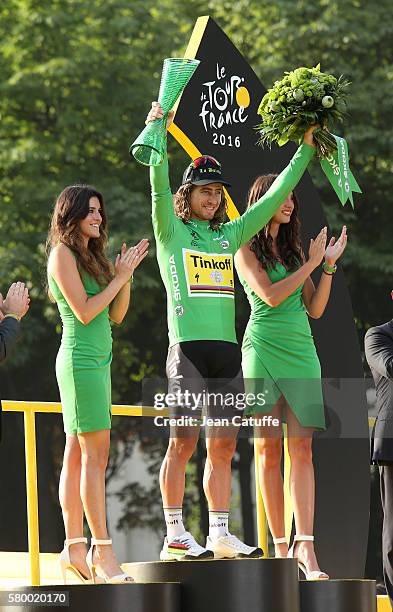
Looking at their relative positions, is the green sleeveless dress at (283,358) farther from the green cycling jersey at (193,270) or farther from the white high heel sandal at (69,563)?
the white high heel sandal at (69,563)

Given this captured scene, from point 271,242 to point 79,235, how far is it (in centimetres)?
99

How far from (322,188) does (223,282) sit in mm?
10090

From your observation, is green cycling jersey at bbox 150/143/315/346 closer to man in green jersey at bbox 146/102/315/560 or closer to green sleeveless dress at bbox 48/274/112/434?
man in green jersey at bbox 146/102/315/560

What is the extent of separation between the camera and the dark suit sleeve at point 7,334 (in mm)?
5129

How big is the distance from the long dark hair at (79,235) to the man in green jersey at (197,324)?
0.26m

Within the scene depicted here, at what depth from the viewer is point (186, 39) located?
1627cm

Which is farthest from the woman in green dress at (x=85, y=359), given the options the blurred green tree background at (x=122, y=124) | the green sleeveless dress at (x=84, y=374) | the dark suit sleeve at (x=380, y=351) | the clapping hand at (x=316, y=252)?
the blurred green tree background at (x=122, y=124)

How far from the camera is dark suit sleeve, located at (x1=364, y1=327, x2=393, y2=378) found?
239 inches

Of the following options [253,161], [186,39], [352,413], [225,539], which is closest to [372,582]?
[225,539]

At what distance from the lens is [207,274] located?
5.42 m

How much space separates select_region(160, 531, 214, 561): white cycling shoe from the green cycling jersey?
83 cm

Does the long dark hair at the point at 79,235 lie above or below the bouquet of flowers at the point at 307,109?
below

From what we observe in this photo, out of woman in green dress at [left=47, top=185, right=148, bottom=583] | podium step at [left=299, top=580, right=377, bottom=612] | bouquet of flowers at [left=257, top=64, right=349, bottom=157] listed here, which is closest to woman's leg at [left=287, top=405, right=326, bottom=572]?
podium step at [left=299, top=580, right=377, bottom=612]

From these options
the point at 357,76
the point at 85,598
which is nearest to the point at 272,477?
the point at 85,598
